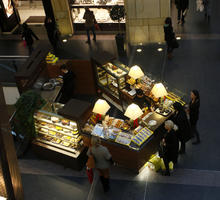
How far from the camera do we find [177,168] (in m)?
9.20

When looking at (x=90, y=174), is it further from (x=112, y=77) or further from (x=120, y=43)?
(x=120, y=43)

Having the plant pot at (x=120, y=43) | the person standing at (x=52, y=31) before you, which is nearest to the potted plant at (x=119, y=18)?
the plant pot at (x=120, y=43)

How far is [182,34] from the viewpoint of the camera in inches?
570

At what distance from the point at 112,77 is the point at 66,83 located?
1367mm

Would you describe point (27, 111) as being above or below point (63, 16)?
below

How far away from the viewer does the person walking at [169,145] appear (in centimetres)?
838

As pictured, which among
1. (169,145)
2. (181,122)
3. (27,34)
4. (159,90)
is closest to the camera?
(169,145)

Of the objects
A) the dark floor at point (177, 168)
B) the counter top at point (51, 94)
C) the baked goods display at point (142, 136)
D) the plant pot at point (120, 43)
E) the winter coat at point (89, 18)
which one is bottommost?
the dark floor at point (177, 168)

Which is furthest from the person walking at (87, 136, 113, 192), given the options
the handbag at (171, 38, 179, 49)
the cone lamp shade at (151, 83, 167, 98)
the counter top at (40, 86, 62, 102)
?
the handbag at (171, 38, 179, 49)

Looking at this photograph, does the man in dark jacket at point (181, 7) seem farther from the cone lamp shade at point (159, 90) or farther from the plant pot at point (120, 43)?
the cone lamp shade at point (159, 90)

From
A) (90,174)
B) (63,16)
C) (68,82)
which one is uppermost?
(63,16)

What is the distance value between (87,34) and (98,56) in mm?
3249

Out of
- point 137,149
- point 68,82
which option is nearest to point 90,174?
point 137,149

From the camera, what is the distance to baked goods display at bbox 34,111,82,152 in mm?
9258
